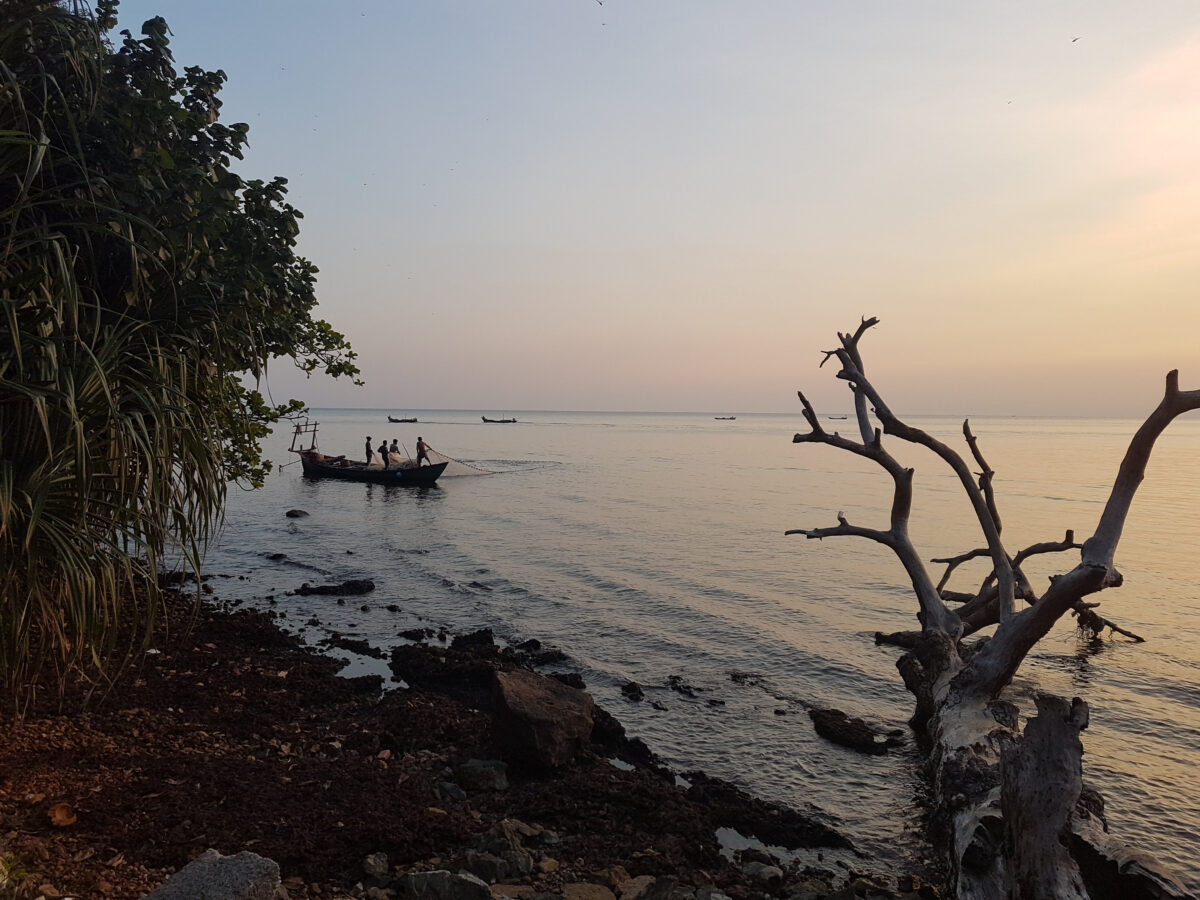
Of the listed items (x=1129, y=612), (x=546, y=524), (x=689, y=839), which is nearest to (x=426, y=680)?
(x=689, y=839)

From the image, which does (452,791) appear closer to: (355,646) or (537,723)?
(537,723)

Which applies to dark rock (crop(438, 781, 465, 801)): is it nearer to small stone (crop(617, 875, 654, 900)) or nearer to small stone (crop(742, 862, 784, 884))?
small stone (crop(617, 875, 654, 900))

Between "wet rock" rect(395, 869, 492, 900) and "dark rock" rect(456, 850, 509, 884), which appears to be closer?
"wet rock" rect(395, 869, 492, 900)

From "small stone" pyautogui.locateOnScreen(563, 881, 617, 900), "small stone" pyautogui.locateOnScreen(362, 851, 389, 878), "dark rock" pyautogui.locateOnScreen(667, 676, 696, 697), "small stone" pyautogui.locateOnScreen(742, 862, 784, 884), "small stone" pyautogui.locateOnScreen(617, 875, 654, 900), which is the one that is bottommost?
"dark rock" pyautogui.locateOnScreen(667, 676, 696, 697)

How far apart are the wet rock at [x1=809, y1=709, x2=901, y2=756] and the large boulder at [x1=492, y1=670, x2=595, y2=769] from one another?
3.59 m

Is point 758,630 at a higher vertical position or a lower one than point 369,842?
lower

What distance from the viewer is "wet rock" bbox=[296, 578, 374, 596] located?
16.9 meters

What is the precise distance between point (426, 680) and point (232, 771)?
183 inches

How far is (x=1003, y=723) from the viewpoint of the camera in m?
7.69

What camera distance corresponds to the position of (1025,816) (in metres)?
5.11

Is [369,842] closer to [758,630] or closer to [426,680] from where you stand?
[426,680]

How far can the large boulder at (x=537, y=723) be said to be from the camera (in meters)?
7.98

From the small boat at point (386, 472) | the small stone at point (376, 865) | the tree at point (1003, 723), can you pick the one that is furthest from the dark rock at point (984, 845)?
the small boat at point (386, 472)

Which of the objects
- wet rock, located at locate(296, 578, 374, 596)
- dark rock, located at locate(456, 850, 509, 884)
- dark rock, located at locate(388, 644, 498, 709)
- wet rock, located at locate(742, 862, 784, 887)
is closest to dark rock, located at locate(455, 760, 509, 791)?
dark rock, located at locate(456, 850, 509, 884)
